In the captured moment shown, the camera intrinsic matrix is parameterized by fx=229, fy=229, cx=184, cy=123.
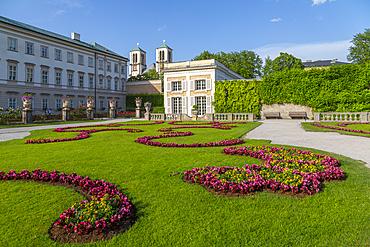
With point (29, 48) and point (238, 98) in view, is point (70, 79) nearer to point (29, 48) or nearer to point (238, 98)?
point (29, 48)

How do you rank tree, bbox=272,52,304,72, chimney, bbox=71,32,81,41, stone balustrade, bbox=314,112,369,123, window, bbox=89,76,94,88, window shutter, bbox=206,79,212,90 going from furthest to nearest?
tree, bbox=272,52,304,72, chimney, bbox=71,32,81,41, window, bbox=89,76,94,88, window shutter, bbox=206,79,212,90, stone balustrade, bbox=314,112,369,123

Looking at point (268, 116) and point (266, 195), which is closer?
point (266, 195)

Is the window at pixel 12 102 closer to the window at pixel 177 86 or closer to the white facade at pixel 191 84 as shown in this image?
the white facade at pixel 191 84

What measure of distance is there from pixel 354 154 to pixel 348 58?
53.0m

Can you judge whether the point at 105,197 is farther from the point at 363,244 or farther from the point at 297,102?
the point at 297,102

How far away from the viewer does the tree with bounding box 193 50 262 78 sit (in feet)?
166

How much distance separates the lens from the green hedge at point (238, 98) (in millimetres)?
28172

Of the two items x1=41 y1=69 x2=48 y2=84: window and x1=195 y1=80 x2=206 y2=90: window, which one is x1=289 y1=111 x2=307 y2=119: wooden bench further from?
x1=41 y1=69 x2=48 y2=84: window

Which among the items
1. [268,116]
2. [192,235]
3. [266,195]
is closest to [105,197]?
[192,235]

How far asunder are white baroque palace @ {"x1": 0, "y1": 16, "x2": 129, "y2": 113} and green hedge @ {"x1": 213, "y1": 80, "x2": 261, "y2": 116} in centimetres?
2539

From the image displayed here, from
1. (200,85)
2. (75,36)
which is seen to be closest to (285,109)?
(200,85)

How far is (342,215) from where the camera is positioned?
2.74 meters

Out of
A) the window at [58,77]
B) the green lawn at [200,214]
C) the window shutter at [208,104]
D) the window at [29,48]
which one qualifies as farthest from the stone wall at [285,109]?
the window at [29,48]

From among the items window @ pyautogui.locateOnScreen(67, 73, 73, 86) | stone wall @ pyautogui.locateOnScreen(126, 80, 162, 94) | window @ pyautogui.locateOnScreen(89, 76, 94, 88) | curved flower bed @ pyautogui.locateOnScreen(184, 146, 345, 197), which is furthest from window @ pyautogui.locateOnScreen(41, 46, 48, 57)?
curved flower bed @ pyautogui.locateOnScreen(184, 146, 345, 197)
